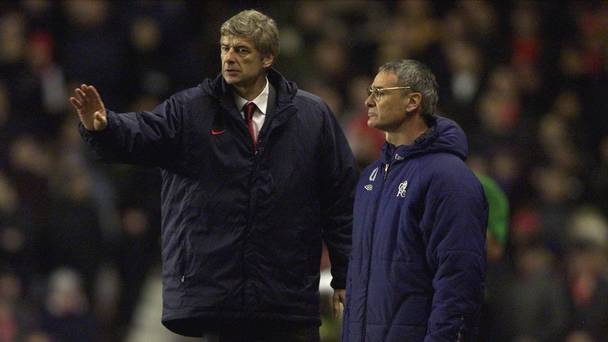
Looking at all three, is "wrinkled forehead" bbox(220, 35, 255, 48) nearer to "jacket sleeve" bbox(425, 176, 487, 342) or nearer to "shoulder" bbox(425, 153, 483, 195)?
"shoulder" bbox(425, 153, 483, 195)

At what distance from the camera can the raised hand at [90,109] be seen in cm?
656

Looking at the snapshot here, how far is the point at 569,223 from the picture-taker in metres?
13.1

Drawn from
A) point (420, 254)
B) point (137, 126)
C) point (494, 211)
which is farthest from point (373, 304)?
point (494, 211)

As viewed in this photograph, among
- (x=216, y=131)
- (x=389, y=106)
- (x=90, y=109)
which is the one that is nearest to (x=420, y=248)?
(x=389, y=106)

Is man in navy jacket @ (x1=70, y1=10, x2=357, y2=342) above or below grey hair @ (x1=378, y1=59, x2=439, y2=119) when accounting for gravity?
below

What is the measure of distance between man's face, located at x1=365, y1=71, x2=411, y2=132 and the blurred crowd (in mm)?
4901

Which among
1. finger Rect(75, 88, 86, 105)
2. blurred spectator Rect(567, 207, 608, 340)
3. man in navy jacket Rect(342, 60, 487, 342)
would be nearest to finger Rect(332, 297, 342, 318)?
man in navy jacket Rect(342, 60, 487, 342)

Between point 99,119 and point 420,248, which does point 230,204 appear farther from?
point 420,248

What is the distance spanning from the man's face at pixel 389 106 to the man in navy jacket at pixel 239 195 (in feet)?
1.91

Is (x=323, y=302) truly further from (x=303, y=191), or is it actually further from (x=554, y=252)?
(x=554, y=252)

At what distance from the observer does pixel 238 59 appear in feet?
22.8

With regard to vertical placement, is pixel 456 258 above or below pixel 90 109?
below

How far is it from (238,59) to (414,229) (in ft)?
4.02

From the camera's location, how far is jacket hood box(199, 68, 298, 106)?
7023mm
